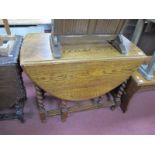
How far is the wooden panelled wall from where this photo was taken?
3.31ft

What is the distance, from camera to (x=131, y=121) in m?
1.60

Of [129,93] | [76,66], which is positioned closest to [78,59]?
[76,66]

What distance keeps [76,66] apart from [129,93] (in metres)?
0.75

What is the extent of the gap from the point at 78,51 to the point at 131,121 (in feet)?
3.18

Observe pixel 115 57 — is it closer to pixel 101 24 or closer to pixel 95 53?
pixel 95 53

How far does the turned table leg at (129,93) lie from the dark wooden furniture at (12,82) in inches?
39.8

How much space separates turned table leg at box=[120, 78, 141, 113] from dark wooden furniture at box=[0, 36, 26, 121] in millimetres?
1012

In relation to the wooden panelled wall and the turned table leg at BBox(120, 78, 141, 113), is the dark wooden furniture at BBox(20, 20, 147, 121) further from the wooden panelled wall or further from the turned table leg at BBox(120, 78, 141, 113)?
the turned table leg at BBox(120, 78, 141, 113)

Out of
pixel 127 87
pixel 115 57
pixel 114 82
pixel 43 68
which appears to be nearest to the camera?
pixel 43 68

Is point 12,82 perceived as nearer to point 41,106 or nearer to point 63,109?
point 41,106

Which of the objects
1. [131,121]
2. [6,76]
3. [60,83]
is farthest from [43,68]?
[131,121]

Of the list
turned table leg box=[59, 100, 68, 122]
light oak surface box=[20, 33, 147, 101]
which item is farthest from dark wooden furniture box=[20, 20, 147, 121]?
turned table leg box=[59, 100, 68, 122]

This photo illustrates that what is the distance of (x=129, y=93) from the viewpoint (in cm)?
154

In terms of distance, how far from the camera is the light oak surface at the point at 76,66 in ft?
3.36
